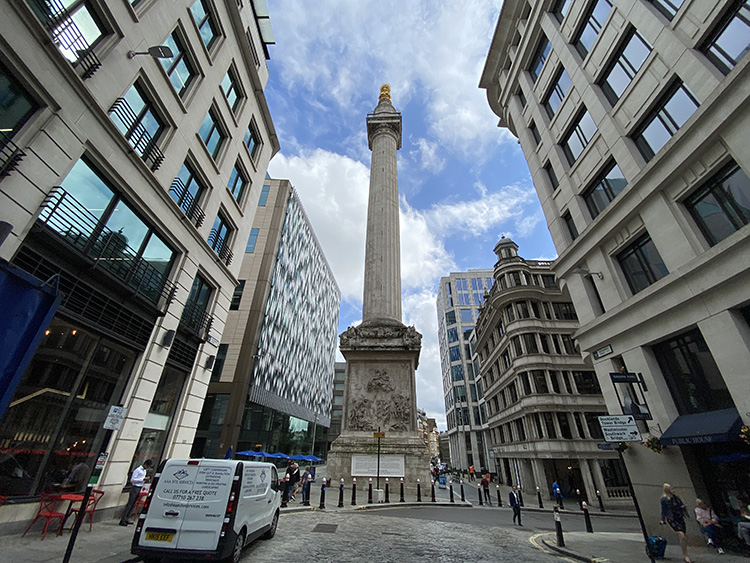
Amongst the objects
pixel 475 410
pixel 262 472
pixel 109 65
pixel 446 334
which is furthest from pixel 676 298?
pixel 446 334

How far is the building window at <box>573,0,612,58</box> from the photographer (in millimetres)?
15117

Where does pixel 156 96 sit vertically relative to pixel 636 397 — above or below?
above

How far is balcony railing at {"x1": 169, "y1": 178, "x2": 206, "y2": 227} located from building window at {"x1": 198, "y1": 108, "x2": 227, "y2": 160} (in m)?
2.86

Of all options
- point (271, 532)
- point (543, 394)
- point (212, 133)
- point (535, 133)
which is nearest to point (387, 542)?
point (271, 532)

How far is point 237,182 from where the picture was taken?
19469mm

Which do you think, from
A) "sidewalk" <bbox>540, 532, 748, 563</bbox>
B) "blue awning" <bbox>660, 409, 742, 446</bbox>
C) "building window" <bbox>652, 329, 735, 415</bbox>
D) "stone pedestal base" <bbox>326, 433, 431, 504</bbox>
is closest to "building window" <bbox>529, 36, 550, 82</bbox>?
"building window" <bbox>652, 329, 735, 415</bbox>

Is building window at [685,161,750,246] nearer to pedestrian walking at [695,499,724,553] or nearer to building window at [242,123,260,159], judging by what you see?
pedestrian walking at [695,499,724,553]

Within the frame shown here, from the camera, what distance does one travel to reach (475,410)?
213ft

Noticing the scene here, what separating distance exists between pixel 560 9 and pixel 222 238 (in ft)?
73.0

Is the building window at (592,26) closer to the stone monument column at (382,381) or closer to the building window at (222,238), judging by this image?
the stone monument column at (382,381)

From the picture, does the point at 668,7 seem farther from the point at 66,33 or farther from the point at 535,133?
the point at 66,33

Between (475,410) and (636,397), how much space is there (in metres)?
56.9

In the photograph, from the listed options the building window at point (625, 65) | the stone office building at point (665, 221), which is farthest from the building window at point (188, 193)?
the building window at point (625, 65)

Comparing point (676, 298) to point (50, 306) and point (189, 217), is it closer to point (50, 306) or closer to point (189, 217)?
point (50, 306)
